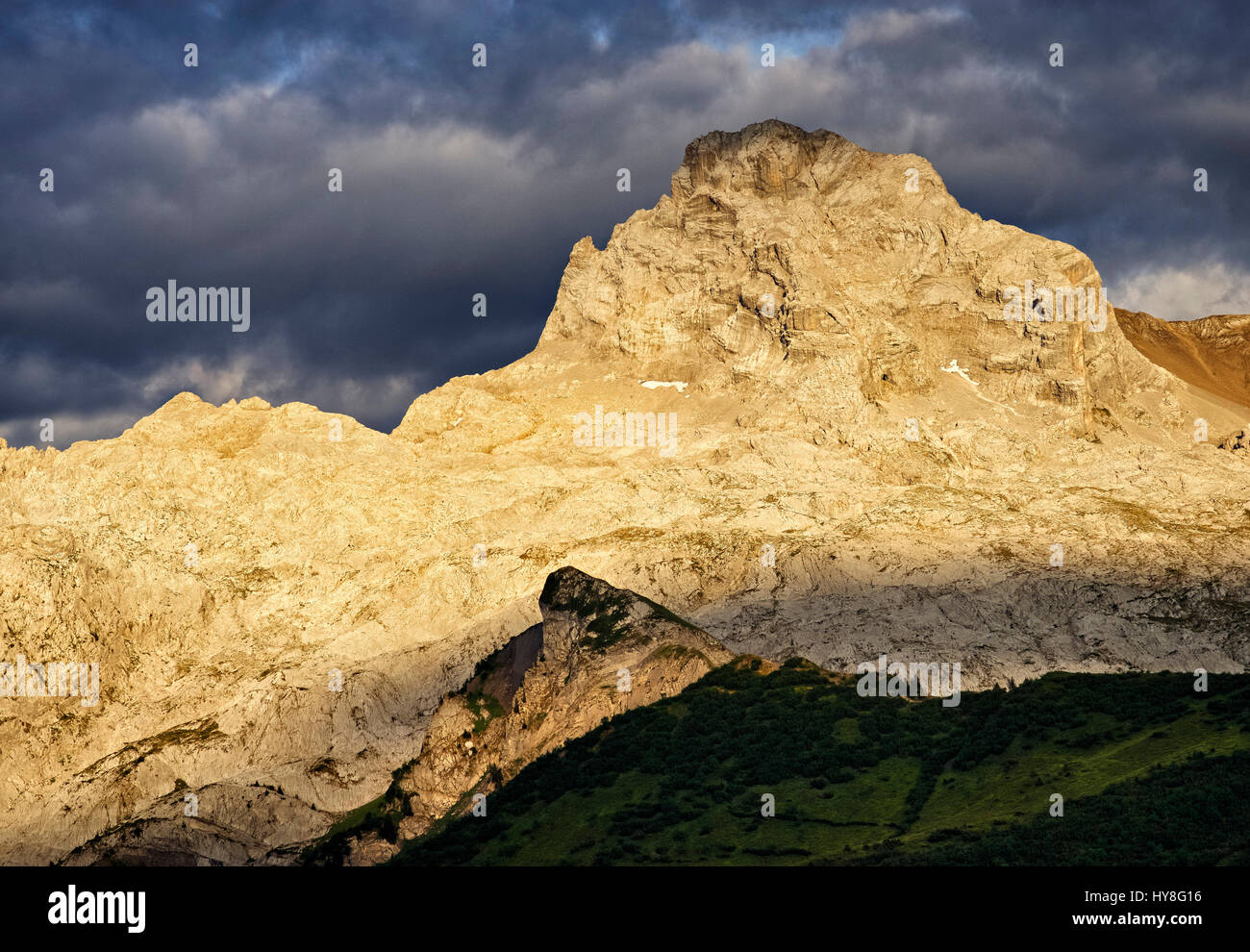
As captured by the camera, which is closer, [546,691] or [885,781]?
[885,781]

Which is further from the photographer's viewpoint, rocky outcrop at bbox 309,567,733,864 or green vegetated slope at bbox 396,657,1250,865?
rocky outcrop at bbox 309,567,733,864

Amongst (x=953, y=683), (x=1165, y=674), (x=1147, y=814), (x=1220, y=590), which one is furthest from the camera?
(x=1220, y=590)

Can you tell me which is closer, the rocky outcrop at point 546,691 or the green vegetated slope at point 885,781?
the green vegetated slope at point 885,781

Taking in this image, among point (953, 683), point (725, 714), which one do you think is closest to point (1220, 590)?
point (953, 683)

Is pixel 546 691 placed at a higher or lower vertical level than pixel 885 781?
higher
